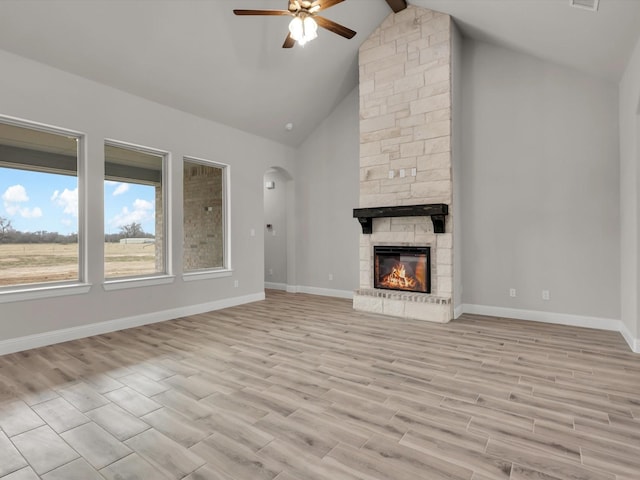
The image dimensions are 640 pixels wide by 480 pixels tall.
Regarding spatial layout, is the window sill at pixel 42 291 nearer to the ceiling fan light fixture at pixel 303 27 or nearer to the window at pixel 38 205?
the window at pixel 38 205

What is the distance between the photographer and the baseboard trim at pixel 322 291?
22.4ft

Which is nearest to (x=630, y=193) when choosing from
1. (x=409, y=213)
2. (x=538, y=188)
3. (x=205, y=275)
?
(x=538, y=188)

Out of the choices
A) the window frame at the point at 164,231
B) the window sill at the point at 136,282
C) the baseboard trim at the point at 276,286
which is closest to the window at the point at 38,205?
the window sill at the point at 136,282

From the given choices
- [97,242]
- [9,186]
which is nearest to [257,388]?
[97,242]

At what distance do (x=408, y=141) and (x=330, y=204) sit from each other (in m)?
2.19

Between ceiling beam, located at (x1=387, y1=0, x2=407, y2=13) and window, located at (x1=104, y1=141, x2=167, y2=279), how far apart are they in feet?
12.8

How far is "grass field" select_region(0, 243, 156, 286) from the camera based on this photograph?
3.81m

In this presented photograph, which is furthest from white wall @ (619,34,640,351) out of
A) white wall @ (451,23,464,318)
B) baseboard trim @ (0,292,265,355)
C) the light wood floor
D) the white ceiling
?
baseboard trim @ (0,292,265,355)

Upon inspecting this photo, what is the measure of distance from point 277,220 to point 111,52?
15.1ft

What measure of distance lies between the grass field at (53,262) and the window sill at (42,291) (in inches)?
4.7

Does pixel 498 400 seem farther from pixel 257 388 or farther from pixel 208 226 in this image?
pixel 208 226

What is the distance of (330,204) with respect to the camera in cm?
700

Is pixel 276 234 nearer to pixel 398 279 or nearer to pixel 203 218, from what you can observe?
pixel 203 218

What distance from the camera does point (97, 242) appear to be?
4375mm
